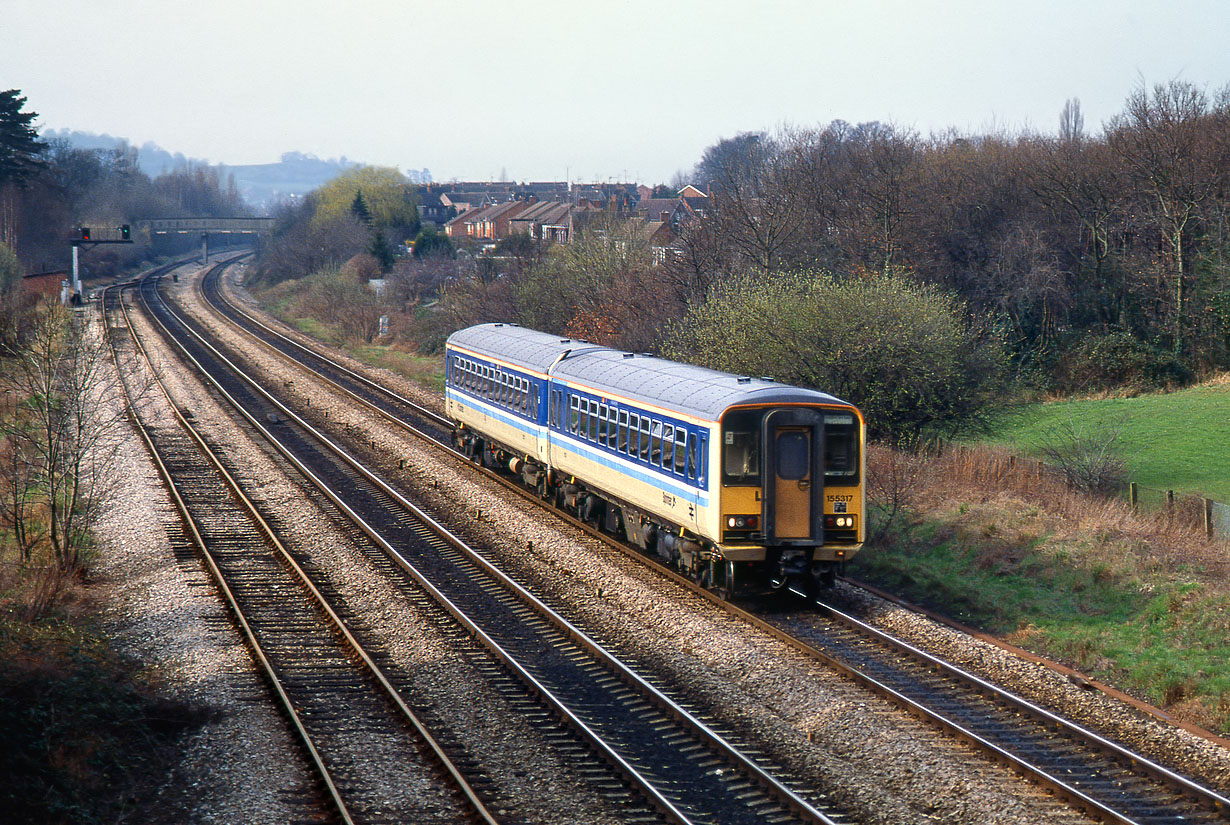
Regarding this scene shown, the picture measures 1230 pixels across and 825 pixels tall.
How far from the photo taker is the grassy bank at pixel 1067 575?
12672mm

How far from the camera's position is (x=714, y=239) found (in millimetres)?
38750

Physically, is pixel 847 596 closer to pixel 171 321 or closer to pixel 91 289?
pixel 171 321

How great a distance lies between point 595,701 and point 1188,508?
475 inches

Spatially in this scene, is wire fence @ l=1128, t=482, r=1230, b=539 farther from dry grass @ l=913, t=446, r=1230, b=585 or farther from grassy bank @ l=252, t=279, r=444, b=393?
grassy bank @ l=252, t=279, r=444, b=393

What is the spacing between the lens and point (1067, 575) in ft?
52.3

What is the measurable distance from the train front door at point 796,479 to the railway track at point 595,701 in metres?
3.01

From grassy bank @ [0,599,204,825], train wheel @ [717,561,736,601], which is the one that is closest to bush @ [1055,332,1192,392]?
train wheel @ [717,561,736,601]

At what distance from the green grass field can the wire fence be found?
2.92m

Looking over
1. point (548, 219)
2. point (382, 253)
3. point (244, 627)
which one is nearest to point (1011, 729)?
point (244, 627)

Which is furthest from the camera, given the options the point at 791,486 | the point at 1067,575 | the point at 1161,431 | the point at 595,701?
the point at 1161,431

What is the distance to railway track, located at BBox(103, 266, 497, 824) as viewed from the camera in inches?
381

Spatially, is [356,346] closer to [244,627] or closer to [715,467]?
[244,627]

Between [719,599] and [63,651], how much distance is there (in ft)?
26.4

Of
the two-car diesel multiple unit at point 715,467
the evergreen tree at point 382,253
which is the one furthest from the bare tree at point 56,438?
the evergreen tree at point 382,253
